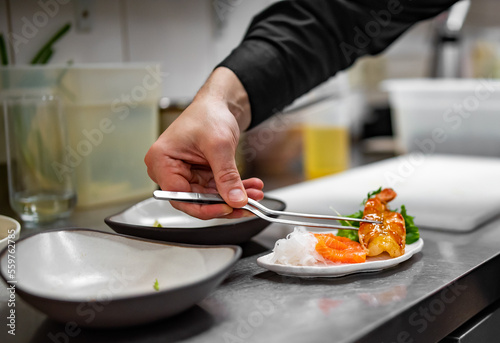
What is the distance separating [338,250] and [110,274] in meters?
0.28

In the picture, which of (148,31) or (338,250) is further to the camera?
(148,31)

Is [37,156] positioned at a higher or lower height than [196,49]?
lower

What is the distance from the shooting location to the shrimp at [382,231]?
759 millimetres

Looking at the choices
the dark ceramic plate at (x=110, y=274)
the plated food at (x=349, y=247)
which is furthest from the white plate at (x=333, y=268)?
the dark ceramic plate at (x=110, y=274)

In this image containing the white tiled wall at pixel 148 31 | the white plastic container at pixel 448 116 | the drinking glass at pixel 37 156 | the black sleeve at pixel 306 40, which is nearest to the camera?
the black sleeve at pixel 306 40

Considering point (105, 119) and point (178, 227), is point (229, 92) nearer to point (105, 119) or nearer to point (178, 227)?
point (178, 227)

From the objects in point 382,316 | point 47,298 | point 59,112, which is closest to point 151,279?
point 47,298

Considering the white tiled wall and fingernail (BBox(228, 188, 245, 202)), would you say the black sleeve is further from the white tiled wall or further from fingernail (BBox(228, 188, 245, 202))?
the white tiled wall

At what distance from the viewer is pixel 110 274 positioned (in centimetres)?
70

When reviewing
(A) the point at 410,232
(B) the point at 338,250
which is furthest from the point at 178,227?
(A) the point at 410,232

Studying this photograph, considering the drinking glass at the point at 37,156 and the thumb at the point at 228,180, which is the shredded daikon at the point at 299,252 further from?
the drinking glass at the point at 37,156

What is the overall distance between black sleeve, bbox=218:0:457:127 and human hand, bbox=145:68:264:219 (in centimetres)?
9

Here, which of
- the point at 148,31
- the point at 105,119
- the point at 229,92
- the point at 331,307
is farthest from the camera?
the point at 148,31

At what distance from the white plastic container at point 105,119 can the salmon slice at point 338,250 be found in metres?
0.63
